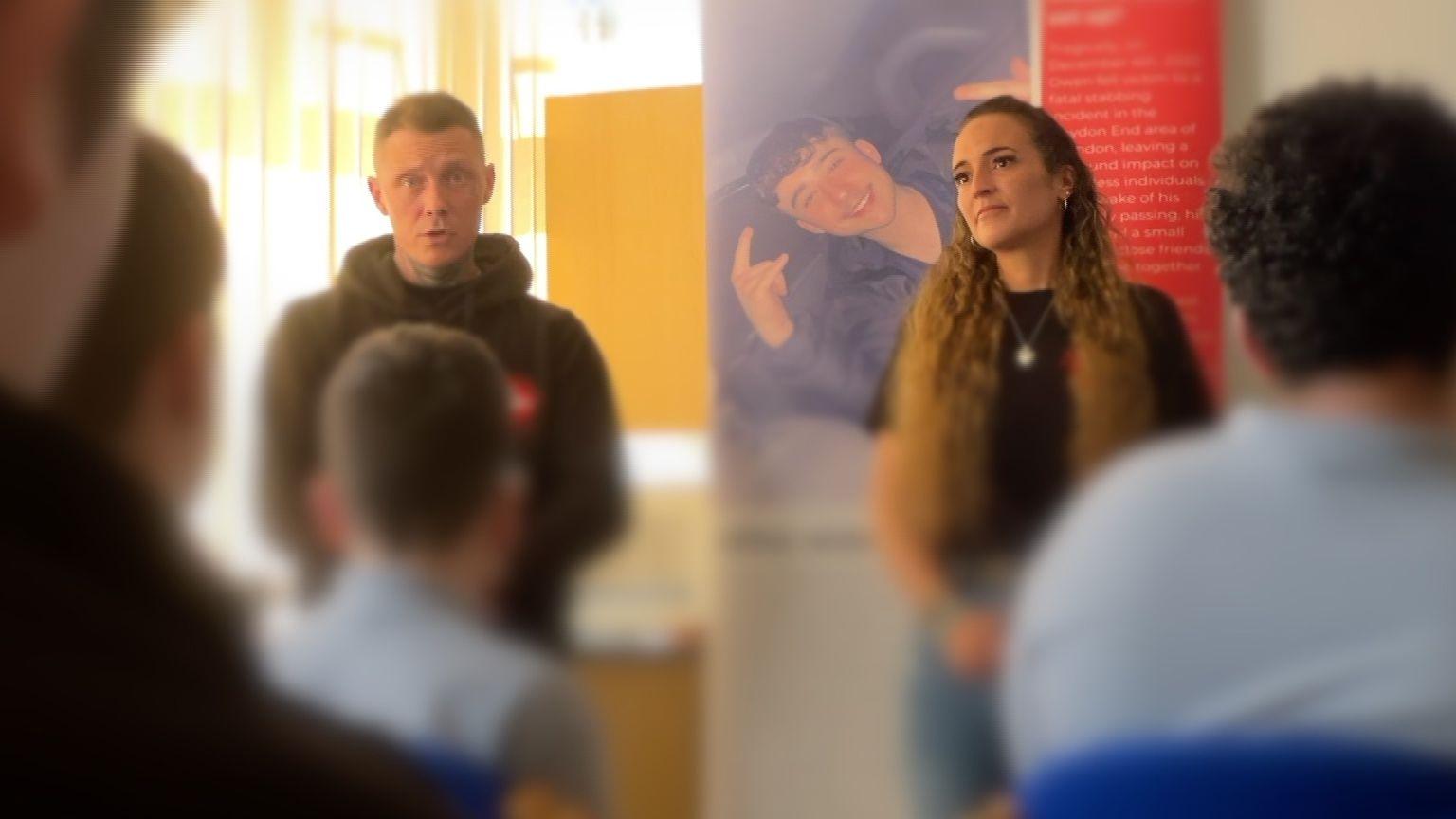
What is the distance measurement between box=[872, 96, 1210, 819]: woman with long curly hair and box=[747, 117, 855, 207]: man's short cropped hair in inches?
2.2

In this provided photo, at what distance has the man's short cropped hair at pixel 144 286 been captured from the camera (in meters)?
0.52

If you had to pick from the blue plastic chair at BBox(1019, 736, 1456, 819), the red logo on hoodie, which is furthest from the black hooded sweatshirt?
the blue plastic chair at BBox(1019, 736, 1456, 819)

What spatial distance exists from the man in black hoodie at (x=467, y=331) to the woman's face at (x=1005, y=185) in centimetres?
17

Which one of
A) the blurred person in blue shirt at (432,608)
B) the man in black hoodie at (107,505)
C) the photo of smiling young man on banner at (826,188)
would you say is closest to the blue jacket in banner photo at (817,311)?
the photo of smiling young man on banner at (826,188)

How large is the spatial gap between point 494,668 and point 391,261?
0.18 meters

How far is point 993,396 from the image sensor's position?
1.74 feet

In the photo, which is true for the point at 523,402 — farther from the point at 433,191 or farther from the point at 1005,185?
the point at 1005,185

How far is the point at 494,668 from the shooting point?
514 millimetres

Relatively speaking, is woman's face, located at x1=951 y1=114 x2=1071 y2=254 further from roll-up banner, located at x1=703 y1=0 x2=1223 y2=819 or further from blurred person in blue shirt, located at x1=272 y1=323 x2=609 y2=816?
blurred person in blue shirt, located at x1=272 y1=323 x2=609 y2=816

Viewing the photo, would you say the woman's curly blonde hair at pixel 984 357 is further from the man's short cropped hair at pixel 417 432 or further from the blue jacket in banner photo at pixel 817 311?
the man's short cropped hair at pixel 417 432

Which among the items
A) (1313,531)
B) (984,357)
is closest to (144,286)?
(984,357)

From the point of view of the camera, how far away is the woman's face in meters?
0.55

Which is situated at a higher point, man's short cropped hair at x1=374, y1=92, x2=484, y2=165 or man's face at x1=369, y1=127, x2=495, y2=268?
man's short cropped hair at x1=374, y1=92, x2=484, y2=165

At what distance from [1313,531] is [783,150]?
0.26 meters
